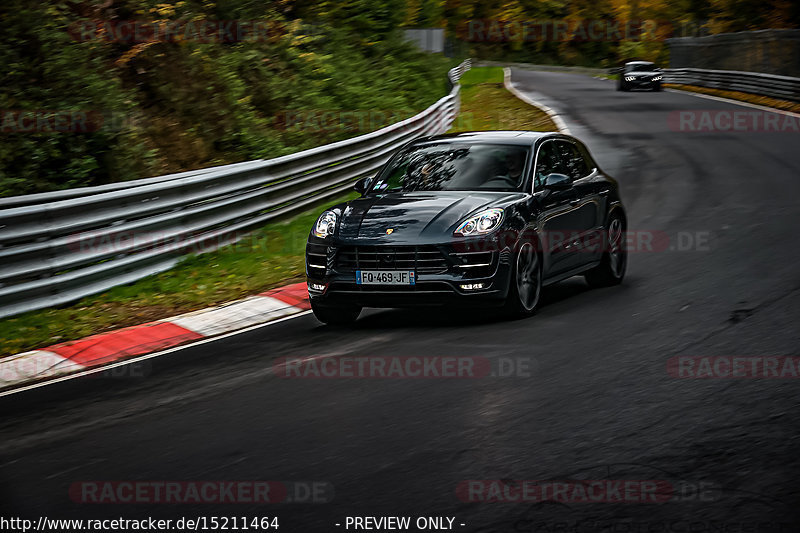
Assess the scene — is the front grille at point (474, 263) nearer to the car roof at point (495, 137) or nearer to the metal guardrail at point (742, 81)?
the car roof at point (495, 137)

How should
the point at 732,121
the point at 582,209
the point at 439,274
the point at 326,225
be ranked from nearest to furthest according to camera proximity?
the point at 439,274
the point at 326,225
the point at 582,209
the point at 732,121

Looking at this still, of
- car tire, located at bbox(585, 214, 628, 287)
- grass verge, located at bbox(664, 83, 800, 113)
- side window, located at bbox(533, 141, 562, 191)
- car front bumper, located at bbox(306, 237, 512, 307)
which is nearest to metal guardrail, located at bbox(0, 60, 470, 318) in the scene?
car front bumper, located at bbox(306, 237, 512, 307)

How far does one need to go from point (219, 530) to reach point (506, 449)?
1.69 m

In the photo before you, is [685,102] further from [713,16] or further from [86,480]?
[86,480]

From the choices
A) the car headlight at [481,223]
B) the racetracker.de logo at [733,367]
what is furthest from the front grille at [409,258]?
the racetracker.de logo at [733,367]

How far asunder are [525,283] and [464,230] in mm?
818

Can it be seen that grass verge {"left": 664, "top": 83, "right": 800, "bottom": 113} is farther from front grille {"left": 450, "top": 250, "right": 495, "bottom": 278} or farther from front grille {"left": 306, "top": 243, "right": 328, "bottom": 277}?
front grille {"left": 306, "top": 243, "right": 328, "bottom": 277}

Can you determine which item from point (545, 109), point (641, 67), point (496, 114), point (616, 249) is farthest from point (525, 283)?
point (641, 67)

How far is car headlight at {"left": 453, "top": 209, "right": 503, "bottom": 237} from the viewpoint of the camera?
896 cm

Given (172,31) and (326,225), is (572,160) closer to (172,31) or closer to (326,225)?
(326,225)

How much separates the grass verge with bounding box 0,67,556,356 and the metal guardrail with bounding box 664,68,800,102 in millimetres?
21344

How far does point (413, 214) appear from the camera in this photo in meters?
9.22

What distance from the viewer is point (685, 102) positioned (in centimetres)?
3706

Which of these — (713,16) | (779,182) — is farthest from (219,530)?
(713,16)
